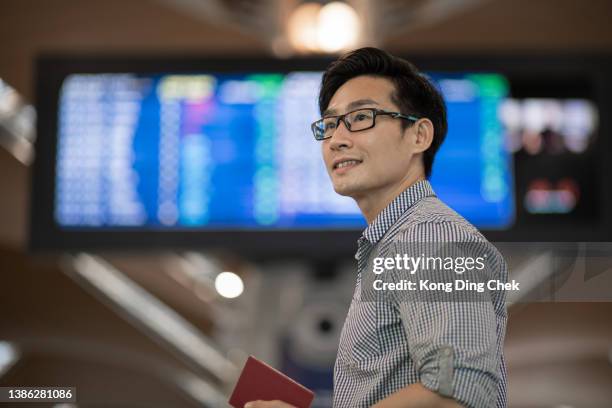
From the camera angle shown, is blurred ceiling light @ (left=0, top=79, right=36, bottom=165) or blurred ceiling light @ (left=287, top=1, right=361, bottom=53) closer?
blurred ceiling light @ (left=287, top=1, right=361, bottom=53)

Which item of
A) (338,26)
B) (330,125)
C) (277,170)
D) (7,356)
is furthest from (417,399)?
(7,356)

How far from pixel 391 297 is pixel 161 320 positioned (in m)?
1.93

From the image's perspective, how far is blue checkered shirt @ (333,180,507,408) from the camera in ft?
2.91

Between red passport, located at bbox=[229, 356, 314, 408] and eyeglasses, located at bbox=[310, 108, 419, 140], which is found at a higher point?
eyeglasses, located at bbox=[310, 108, 419, 140]

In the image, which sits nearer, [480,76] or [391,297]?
[391,297]

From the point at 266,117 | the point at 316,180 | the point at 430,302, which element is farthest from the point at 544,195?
the point at 430,302

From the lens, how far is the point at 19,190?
2.94 m

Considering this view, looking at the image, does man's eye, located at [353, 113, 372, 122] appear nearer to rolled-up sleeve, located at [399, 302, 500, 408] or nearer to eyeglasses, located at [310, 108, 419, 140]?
eyeglasses, located at [310, 108, 419, 140]

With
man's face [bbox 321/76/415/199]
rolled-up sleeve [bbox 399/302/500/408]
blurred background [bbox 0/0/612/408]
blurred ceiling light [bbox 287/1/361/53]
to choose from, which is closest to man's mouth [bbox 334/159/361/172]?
man's face [bbox 321/76/415/199]

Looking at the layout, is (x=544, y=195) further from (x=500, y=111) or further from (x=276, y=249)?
(x=276, y=249)

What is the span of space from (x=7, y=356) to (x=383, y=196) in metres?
1.99

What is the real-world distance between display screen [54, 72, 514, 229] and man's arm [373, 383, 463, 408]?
1.28 metres

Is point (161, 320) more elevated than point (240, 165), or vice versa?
point (240, 165)

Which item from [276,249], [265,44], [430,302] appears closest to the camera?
[430,302]
